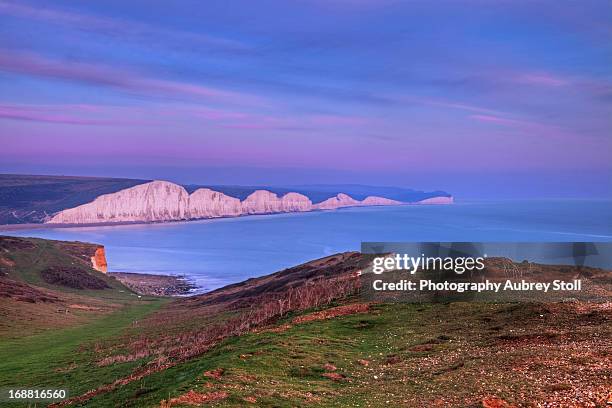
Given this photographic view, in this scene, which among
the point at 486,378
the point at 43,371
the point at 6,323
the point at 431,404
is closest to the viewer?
the point at 431,404

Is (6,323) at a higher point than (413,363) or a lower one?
lower

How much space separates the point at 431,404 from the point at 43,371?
24.1 m

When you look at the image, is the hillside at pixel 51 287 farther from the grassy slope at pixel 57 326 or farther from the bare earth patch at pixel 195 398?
the bare earth patch at pixel 195 398

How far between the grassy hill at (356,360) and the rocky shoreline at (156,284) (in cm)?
6346

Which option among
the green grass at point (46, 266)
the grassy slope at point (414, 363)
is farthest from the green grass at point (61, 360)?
the green grass at point (46, 266)

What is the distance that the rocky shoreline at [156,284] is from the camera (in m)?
103

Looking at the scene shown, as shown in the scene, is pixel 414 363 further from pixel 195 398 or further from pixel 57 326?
pixel 57 326

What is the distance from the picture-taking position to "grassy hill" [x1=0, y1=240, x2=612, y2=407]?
1600cm

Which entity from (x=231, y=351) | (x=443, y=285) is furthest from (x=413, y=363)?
(x=443, y=285)

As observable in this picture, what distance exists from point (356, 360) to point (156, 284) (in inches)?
3976

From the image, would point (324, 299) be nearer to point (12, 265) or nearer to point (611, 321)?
point (611, 321)

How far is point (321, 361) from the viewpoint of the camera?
21062 mm

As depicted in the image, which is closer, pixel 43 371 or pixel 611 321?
pixel 611 321

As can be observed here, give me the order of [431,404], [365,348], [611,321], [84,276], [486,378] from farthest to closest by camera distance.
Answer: [84,276] → [365,348] → [611,321] → [486,378] → [431,404]
